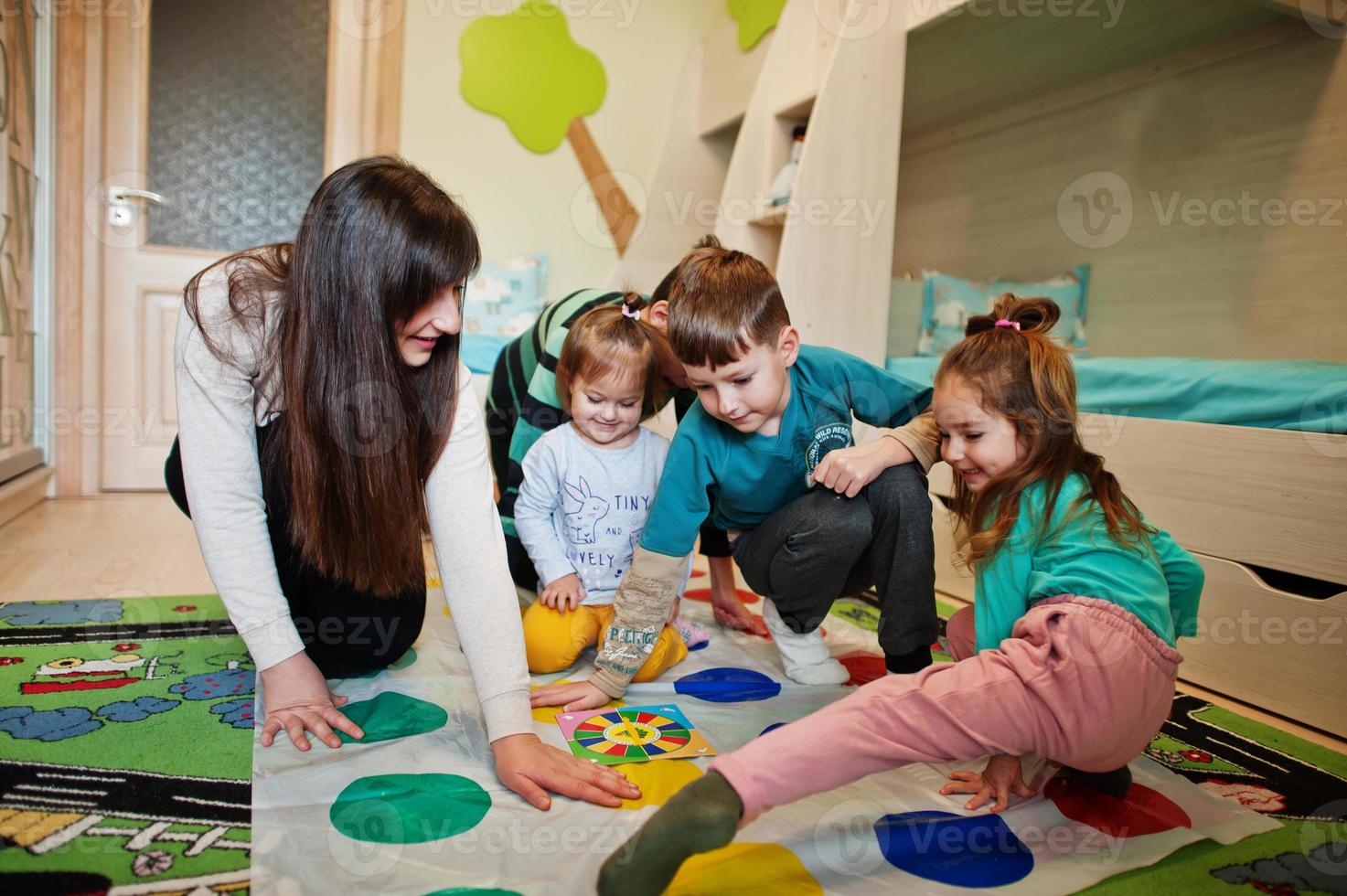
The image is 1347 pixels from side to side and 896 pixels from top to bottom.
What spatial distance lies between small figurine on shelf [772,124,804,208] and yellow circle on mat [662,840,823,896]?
149 centimetres

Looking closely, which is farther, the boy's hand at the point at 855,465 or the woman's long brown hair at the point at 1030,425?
the boy's hand at the point at 855,465

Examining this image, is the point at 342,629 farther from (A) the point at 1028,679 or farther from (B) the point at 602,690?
(A) the point at 1028,679

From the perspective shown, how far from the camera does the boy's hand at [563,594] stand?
1.16 m

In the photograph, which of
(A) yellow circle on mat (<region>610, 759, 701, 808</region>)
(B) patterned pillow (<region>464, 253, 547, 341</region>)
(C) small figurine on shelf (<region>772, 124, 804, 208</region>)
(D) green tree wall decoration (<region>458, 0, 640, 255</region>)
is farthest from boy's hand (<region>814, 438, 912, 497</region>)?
(D) green tree wall decoration (<region>458, 0, 640, 255</region>)

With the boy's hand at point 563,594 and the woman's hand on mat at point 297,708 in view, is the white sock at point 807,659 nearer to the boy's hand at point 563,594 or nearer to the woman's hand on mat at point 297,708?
the boy's hand at point 563,594

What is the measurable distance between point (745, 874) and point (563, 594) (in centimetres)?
55

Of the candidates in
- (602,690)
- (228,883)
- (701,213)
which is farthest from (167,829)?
(701,213)

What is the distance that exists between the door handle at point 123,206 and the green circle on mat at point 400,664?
1.97 m

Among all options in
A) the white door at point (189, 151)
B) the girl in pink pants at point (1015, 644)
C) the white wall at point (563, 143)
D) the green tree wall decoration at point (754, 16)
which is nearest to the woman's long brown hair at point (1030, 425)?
the girl in pink pants at point (1015, 644)

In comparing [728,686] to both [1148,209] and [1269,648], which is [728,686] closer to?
[1269,648]

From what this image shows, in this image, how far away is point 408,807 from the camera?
0.76 metres

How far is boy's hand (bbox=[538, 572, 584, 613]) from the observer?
1159 mm

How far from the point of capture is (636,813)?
77 centimetres

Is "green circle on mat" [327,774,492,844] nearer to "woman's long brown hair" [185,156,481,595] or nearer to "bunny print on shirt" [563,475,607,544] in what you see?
"woman's long brown hair" [185,156,481,595]
